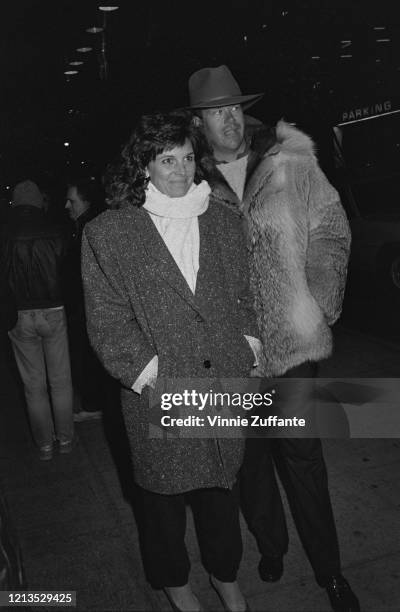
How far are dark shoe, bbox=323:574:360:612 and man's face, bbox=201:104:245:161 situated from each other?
6.10ft

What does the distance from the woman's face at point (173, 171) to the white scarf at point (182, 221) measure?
0.03 m

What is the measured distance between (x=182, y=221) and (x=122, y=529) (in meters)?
1.81

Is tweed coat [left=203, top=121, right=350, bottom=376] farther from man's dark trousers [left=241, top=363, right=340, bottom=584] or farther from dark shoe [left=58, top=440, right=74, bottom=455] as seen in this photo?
dark shoe [left=58, top=440, right=74, bottom=455]

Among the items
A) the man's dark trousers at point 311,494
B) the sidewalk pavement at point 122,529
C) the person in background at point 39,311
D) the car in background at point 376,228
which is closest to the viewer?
the man's dark trousers at point 311,494

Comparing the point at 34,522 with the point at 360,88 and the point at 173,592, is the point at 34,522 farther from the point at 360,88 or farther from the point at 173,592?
the point at 360,88

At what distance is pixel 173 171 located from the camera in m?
2.49

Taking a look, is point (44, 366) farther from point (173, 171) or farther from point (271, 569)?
point (173, 171)

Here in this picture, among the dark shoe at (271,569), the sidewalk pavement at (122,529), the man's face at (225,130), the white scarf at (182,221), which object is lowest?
the sidewalk pavement at (122,529)

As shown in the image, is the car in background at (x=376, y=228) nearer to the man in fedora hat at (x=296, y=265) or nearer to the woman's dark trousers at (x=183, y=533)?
the man in fedora hat at (x=296, y=265)

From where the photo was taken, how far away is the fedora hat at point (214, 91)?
2910 millimetres

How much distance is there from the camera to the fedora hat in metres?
2.91

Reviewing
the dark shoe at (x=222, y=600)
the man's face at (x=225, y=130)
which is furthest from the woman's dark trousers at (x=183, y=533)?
the man's face at (x=225, y=130)

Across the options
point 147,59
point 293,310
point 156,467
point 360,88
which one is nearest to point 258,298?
point 293,310

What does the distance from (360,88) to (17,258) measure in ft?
22.0
